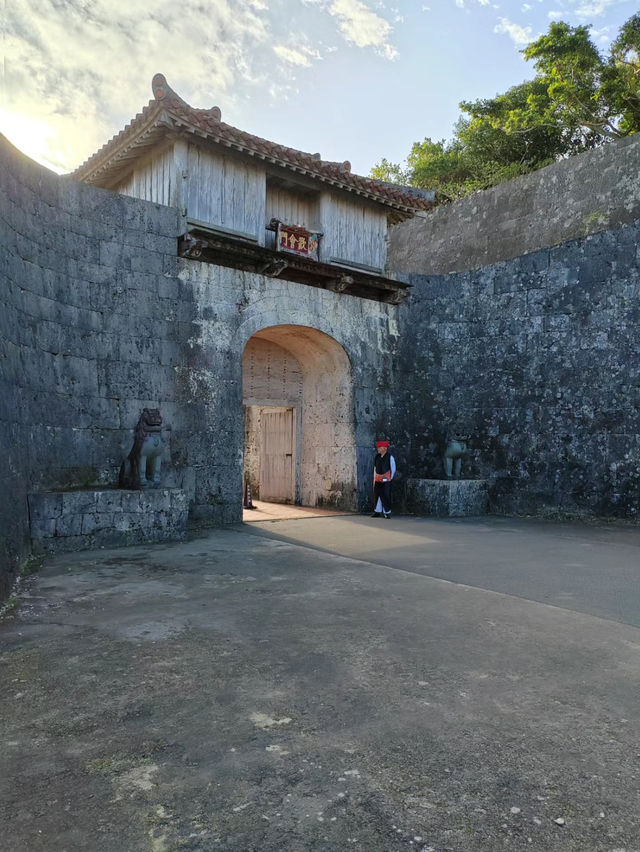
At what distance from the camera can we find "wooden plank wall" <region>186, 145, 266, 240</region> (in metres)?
8.98

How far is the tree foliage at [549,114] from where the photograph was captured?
16.3 m

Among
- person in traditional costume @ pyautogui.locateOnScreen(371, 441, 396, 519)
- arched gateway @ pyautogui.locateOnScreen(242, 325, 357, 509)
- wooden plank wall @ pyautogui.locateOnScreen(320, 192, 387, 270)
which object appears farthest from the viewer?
arched gateway @ pyautogui.locateOnScreen(242, 325, 357, 509)

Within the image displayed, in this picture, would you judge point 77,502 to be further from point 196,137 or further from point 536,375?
point 536,375

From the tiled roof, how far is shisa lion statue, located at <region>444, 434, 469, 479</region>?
4755mm

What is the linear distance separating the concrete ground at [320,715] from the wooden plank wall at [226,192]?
20.7ft

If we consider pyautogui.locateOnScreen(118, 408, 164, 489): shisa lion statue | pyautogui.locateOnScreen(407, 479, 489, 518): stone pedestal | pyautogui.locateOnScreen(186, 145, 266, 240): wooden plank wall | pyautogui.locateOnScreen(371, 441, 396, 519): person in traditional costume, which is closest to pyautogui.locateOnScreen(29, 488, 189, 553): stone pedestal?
pyautogui.locateOnScreen(118, 408, 164, 489): shisa lion statue

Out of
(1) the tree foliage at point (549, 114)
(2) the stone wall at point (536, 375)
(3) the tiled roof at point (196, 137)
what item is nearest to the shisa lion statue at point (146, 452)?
(3) the tiled roof at point (196, 137)

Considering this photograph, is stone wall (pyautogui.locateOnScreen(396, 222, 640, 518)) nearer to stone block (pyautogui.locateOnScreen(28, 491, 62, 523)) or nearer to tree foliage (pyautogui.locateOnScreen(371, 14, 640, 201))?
stone block (pyautogui.locateOnScreen(28, 491, 62, 523))

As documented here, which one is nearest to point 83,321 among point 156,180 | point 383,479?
point 156,180

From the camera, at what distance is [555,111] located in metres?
17.4

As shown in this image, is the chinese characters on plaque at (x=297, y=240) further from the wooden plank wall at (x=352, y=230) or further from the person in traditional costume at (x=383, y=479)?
the person in traditional costume at (x=383, y=479)

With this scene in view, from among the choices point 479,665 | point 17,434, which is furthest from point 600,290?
point 17,434

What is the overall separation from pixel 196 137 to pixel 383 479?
21.6 ft

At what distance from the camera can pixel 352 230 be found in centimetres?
1109
